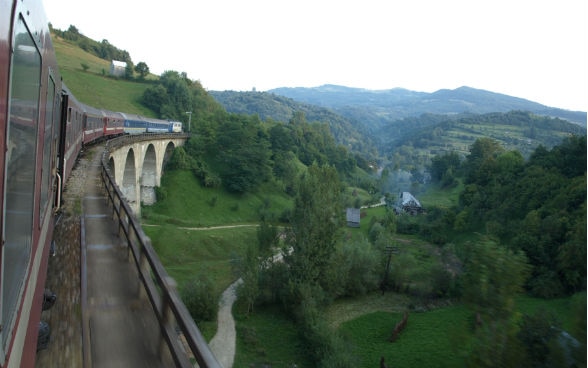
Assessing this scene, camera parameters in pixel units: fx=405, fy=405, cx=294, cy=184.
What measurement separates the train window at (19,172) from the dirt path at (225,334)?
1453 cm

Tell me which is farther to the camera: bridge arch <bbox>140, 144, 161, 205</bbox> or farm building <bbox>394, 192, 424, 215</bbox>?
farm building <bbox>394, 192, 424, 215</bbox>

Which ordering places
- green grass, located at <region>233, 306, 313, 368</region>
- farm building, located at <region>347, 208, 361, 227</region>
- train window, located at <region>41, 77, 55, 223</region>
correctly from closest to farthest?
train window, located at <region>41, 77, 55, 223</region> → green grass, located at <region>233, 306, 313, 368</region> → farm building, located at <region>347, 208, 361, 227</region>

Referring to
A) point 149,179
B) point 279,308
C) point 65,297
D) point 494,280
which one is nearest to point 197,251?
point 279,308

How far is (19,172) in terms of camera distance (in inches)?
103

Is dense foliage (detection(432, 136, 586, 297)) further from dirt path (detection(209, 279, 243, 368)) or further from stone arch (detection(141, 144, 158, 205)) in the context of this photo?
stone arch (detection(141, 144, 158, 205))

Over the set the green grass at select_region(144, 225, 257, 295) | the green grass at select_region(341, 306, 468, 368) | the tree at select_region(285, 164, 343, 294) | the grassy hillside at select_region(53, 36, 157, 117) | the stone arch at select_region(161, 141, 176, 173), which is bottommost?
the green grass at select_region(341, 306, 468, 368)

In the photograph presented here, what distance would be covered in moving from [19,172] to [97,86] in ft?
236

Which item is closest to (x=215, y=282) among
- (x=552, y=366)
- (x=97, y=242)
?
→ (x=97, y=242)

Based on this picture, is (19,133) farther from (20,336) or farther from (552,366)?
(552,366)

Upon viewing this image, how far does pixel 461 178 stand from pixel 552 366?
7262cm

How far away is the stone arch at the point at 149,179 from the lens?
127 feet

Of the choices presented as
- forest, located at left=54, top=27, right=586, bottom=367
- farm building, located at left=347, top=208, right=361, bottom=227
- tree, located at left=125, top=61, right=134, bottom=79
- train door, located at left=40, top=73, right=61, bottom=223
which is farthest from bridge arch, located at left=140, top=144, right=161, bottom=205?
tree, located at left=125, top=61, right=134, bottom=79

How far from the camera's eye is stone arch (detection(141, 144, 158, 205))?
127 ft

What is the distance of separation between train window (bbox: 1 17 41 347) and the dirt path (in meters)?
14.5
